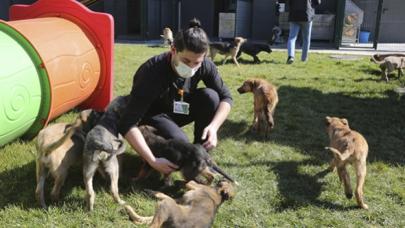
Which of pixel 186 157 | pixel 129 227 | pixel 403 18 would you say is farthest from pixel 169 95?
pixel 403 18

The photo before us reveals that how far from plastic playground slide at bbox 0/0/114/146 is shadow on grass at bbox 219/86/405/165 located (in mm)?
1862

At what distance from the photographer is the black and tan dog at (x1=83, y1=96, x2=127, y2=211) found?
3.30m

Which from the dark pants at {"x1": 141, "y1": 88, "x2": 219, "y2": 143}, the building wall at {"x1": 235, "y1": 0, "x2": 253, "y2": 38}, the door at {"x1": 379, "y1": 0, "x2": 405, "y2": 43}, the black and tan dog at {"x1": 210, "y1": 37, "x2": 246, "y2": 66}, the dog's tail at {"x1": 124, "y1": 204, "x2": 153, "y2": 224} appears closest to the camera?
the dog's tail at {"x1": 124, "y1": 204, "x2": 153, "y2": 224}

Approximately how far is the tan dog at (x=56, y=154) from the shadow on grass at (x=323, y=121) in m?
2.18

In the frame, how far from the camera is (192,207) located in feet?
9.41

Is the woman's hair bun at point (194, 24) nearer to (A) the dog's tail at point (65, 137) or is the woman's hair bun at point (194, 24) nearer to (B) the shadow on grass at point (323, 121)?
(A) the dog's tail at point (65, 137)

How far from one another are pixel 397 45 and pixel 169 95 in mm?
13947

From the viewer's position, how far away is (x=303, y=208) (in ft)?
11.8

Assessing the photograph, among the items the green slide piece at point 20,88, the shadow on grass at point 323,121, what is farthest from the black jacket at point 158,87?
the shadow on grass at point 323,121

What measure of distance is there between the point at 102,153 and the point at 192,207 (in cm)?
91

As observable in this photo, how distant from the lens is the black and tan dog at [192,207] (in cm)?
268

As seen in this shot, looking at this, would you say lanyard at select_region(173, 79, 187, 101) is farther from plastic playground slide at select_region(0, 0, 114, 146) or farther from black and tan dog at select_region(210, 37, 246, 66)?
black and tan dog at select_region(210, 37, 246, 66)

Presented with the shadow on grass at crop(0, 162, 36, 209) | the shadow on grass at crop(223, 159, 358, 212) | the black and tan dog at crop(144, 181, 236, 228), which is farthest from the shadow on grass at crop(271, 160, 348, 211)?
the shadow on grass at crop(0, 162, 36, 209)

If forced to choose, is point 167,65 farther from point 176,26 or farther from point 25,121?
point 176,26
